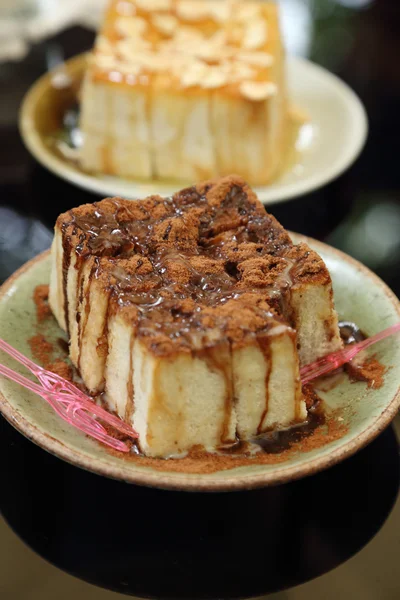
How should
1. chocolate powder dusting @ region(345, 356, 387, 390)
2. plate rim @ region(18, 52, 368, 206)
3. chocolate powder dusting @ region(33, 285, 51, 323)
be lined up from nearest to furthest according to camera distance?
chocolate powder dusting @ region(345, 356, 387, 390) < chocolate powder dusting @ region(33, 285, 51, 323) < plate rim @ region(18, 52, 368, 206)

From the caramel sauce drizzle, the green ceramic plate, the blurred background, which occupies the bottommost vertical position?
the blurred background

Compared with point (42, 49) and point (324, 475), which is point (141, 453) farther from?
point (42, 49)

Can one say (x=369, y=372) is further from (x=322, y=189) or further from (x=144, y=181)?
(x=144, y=181)

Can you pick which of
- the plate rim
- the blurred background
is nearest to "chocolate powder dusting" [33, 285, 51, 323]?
the blurred background

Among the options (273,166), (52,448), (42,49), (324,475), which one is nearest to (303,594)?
(324,475)

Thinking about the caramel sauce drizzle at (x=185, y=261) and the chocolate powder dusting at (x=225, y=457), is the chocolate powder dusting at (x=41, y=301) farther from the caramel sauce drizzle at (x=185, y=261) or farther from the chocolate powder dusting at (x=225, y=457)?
the chocolate powder dusting at (x=225, y=457)

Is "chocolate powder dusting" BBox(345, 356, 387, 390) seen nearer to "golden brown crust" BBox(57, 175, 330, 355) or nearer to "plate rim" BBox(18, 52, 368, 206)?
"golden brown crust" BBox(57, 175, 330, 355)
